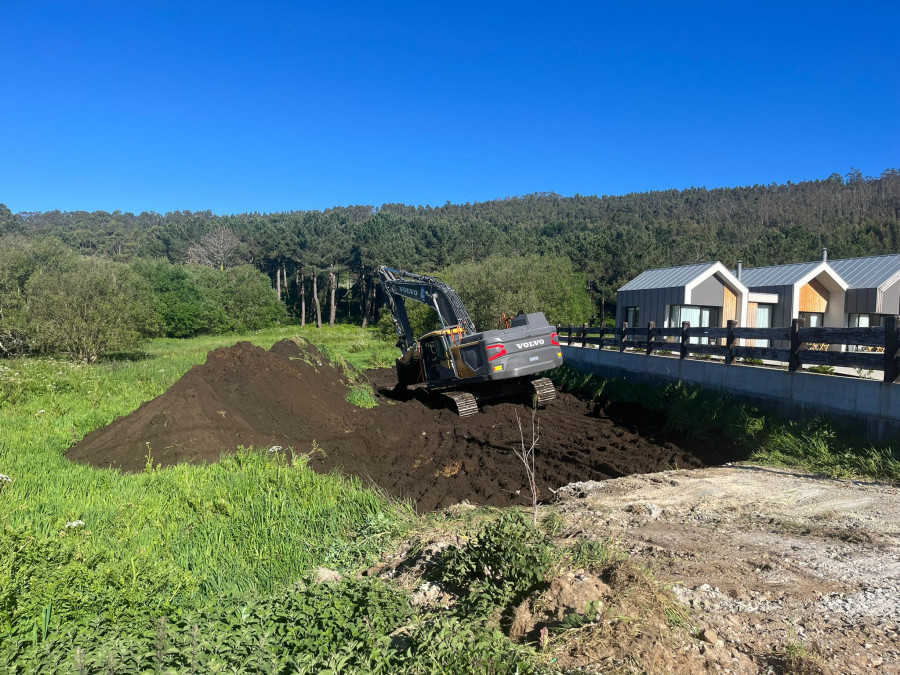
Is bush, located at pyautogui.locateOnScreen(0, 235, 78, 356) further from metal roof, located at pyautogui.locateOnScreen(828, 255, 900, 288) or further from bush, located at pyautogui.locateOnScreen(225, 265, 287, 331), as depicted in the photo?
metal roof, located at pyautogui.locateOnScreen(828, 255, 900, 288)

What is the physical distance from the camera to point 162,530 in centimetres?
623

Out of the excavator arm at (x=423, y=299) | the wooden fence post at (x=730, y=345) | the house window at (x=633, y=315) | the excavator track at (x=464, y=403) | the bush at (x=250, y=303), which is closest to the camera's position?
the wooden fence post at (x=730, y=345)

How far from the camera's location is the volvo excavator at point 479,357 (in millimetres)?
14484

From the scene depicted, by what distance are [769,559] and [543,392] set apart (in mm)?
10767

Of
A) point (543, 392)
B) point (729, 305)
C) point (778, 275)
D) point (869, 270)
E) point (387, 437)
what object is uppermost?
point (869, 270)

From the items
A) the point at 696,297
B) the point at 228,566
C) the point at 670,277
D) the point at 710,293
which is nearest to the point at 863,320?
the point at 710,293

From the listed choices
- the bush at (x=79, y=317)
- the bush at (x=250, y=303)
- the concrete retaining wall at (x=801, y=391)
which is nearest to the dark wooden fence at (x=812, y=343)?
the concrete retaining wall at (x=801, y=391)

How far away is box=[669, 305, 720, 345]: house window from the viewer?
74.3ft

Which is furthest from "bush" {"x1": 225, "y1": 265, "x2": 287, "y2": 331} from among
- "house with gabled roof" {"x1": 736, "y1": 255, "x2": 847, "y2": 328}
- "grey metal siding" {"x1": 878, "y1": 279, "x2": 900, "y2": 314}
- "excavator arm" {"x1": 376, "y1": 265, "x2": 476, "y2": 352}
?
"grey metal siding" {"x1": 878, "y1": 279, "x2": 900, "y2": 314}

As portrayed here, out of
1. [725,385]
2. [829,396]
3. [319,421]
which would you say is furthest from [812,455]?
[319,421]

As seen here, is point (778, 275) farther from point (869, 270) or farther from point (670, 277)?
point (670, 277)

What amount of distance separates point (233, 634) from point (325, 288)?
3307 inches

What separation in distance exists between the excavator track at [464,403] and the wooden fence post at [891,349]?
27.7 feet

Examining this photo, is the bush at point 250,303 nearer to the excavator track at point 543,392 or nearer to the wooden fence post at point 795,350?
the excavator track at point 543,392
